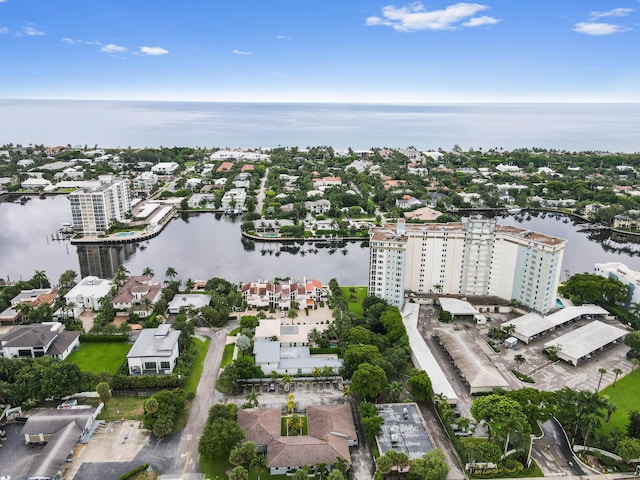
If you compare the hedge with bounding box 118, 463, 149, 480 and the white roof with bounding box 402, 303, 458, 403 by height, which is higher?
the white roof with bounding box 402, 303, 458, 403

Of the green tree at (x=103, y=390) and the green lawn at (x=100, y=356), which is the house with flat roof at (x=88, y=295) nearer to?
the green lawn at (x=100, y=356)

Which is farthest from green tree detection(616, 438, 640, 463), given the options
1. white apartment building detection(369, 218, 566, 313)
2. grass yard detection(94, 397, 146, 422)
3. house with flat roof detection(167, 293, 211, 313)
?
house with flat roof detection(167, 293, 211, 313)

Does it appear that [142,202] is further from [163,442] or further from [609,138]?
[609,138]

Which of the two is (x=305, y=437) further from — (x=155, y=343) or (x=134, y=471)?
(x=155, y=343)

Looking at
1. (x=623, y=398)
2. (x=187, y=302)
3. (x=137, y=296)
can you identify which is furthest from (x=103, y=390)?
(x=623, y=398)

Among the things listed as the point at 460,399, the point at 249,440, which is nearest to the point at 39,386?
the point at 249,440

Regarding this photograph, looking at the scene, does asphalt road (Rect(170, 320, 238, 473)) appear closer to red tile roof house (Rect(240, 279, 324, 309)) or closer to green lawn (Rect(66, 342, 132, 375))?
red tile roof house (Rect(240, 279, 324, 309))
